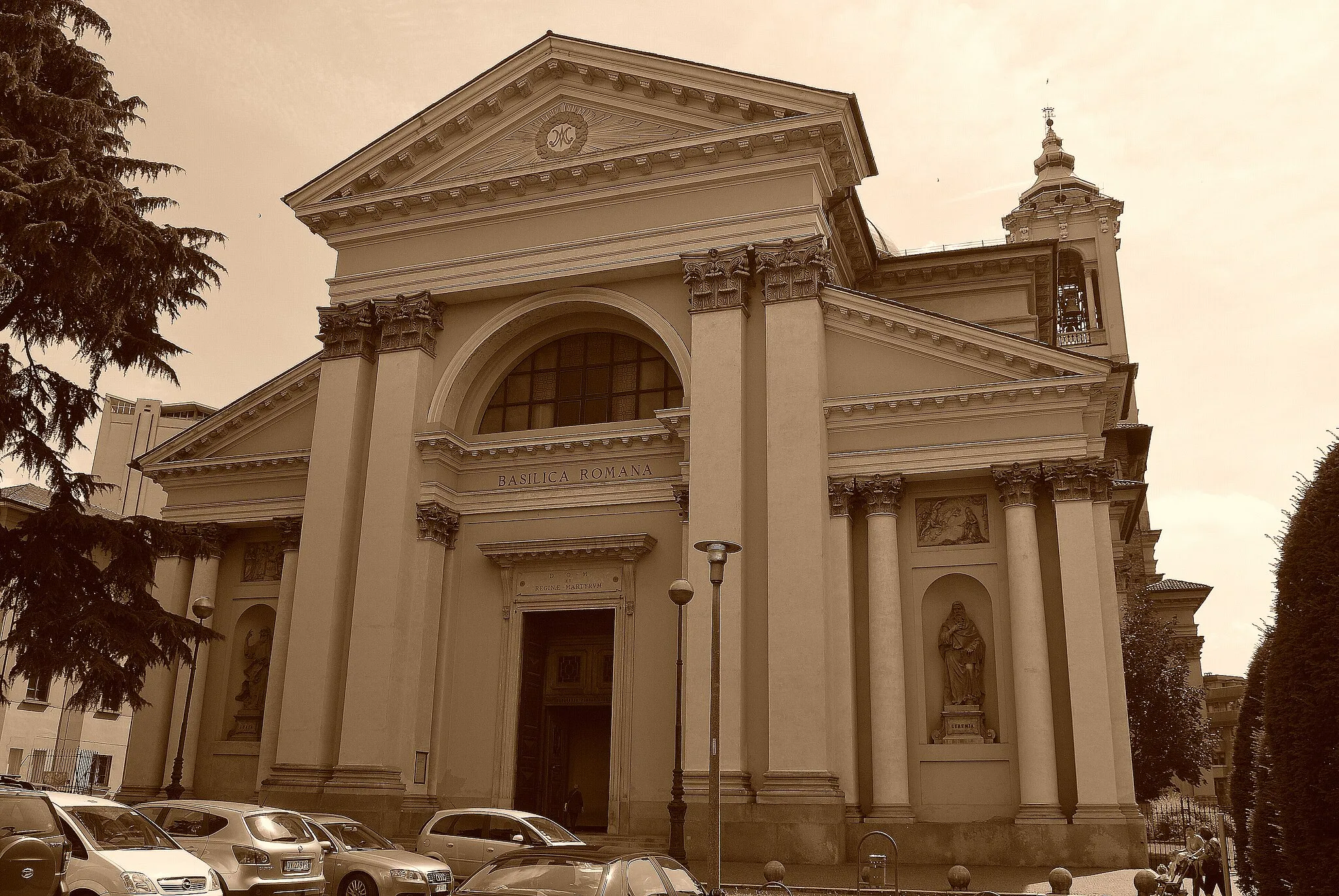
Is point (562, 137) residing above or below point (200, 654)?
above

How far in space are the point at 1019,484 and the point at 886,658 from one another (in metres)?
3.78

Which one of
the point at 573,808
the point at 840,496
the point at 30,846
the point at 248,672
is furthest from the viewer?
the point at 248,672

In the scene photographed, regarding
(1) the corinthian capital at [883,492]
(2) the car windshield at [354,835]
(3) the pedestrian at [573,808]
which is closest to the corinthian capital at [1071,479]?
(1) the corinthian capital at [883,492]

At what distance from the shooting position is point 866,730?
61.7 feet

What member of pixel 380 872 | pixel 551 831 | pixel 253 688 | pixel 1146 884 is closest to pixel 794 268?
pixel 551 831

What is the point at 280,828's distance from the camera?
1230 centimetres

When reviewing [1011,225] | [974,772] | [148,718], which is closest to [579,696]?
[974,772]

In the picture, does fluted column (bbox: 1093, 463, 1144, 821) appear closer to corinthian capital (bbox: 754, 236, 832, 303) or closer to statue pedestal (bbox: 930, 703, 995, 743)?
statue pedestal (bbox: 930, 703, 995, 743)

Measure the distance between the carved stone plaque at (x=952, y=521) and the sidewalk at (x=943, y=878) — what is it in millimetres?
5480

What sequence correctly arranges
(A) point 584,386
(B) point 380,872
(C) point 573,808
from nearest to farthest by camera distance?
(B) point 380,872 → (C) point 573,808 → (A) point 584,386

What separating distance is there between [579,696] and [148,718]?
9.57m

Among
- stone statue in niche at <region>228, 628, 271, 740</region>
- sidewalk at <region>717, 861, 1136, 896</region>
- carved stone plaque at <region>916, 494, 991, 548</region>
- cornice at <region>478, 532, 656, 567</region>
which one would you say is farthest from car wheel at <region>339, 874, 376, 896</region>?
carved stone plaque at <region>916, 494, 991, 548</region>

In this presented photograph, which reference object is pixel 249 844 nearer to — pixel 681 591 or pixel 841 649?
pixel 681 591

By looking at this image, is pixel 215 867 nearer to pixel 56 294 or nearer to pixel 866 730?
pixel 56 294
